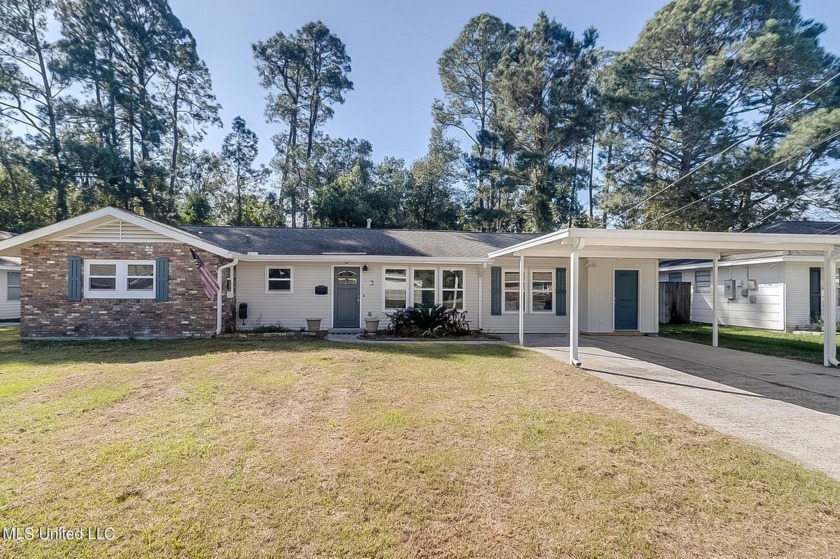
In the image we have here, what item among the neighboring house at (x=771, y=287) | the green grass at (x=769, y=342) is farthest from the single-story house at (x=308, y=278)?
the neighboring house at (x=771, y=287)

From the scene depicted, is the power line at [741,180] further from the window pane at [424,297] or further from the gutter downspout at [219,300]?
the gutter downspout at [219,300]

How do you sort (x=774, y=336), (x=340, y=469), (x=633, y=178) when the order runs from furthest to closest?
(x=633, y=178) → (x=774, y=336) → (x=340, y=469)

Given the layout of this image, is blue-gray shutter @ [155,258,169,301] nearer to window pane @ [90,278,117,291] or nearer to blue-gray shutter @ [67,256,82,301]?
window pane @ [90,278,117,291]

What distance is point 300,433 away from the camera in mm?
3805

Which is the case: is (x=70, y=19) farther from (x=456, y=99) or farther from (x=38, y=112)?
(x=456, y=99)

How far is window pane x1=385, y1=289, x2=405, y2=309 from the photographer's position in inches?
457

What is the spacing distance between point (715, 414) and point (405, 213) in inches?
976

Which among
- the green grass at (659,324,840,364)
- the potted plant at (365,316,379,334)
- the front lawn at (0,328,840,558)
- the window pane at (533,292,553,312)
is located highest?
the window pane at (533,292,553,312)

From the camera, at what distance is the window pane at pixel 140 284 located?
992 cm

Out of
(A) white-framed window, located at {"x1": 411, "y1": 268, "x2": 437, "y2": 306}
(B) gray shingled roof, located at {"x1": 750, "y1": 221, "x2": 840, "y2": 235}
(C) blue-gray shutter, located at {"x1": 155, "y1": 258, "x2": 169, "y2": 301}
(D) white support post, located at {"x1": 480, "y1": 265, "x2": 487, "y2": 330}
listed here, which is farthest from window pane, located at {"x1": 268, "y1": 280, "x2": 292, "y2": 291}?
(B) gray shingled roof, located at {"x1": 750, "y1": 221, "x2": 840, "y2": 235}

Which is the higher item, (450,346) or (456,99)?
(456,99)

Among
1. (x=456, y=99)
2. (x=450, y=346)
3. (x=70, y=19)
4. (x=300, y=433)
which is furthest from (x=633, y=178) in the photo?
(x=70, y=19)

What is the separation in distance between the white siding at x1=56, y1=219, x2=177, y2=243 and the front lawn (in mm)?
5156

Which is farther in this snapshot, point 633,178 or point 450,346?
point 633,178
